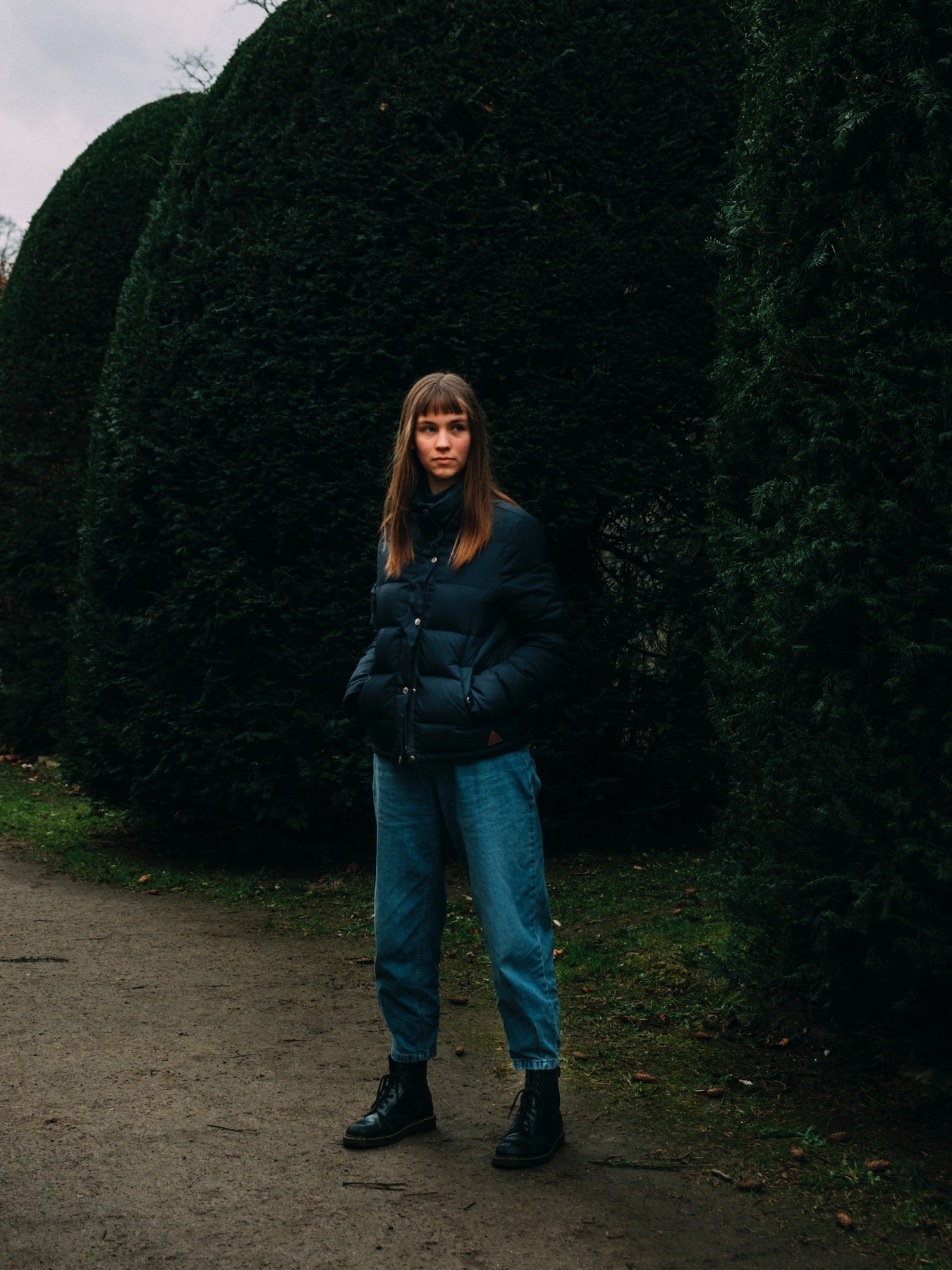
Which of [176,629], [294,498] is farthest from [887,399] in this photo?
[176,629]

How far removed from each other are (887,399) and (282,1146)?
8.82 feet

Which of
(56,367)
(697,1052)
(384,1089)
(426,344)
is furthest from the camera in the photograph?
(56,367)

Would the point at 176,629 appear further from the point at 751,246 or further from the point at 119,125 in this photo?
the point at 119,125

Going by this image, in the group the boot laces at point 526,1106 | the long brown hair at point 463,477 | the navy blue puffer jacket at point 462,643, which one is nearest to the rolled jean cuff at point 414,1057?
the boot laces at point 526,1106

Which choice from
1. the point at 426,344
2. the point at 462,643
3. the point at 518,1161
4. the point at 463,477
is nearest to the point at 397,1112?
the point at 518,1161

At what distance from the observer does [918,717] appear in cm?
334

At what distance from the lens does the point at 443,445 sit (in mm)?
3459

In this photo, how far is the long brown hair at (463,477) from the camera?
135 inches

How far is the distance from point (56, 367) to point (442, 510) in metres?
7.78

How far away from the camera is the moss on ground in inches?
126

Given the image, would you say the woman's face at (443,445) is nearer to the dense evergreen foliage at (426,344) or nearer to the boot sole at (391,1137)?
the boot sole at (391,1137)

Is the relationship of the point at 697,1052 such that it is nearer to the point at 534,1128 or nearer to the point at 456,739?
the point at 534,1128

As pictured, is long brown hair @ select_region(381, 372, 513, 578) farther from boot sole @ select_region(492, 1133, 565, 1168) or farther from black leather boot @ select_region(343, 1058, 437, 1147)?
boot sole @ select_region(492, 1133, 565, 1168)

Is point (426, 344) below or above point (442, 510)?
above
